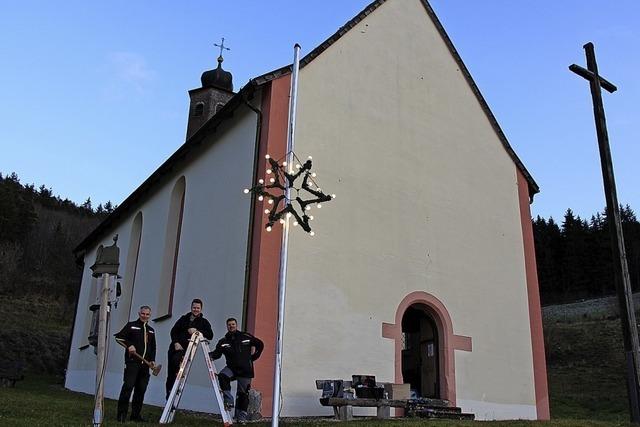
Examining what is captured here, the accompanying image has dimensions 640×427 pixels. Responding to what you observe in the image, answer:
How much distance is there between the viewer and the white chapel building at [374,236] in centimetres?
1266

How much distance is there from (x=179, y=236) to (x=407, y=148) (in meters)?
6.40

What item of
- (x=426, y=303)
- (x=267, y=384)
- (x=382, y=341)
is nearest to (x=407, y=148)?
(x=426, y=303)

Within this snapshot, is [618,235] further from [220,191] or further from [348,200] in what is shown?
[220,191]

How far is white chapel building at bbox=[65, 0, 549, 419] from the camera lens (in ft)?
41.5

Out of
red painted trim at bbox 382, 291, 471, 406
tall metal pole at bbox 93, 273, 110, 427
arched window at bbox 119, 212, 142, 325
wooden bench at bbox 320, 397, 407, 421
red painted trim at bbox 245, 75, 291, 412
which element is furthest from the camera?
arched window at bbox 119, 212, 142, 325

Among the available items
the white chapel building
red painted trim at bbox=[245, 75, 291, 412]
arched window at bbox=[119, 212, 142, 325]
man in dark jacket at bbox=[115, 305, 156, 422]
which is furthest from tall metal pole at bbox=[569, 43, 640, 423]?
arched window at bbox=[119, 212, 142, 325]

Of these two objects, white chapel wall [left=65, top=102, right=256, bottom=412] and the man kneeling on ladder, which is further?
white chapel wall [left=65, top=102, right=256, bottom=412]

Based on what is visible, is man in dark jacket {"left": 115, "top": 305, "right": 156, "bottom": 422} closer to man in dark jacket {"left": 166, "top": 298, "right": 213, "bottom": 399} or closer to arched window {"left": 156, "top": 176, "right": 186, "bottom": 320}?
man in dark jacket {"left": 166, "top": 298, "right": 213, "bottom": 399}

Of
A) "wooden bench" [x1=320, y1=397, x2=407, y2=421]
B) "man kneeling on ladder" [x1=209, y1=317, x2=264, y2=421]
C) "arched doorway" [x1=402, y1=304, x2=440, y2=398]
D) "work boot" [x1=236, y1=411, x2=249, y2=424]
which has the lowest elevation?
"work boot" [x1=236, y1=411, x2=249, y2=424]

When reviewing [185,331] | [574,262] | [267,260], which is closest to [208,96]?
[267,260]

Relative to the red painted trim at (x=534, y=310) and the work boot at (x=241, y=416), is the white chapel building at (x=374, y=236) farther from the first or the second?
the work boot at (x=241, y=416)

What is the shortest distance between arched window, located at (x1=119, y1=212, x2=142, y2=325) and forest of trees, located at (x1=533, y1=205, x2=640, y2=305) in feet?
167

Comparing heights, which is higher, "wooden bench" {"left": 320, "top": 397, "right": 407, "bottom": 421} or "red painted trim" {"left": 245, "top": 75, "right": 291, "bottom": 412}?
"red painted trim" {"left": 245, "top": 75, "right": 291, "bottom": 412}

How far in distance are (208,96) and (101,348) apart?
22244mm
